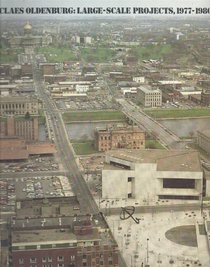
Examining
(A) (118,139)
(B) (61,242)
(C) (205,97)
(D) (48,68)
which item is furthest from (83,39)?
(B) (61,242)

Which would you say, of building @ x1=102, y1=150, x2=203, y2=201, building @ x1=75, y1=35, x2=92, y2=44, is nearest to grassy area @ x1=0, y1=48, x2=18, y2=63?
building @ x1=75, y1=35, x2=92, y2=44

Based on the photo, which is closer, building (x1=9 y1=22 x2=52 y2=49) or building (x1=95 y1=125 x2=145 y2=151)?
building (x1=9 y1=22 x2=52 y2=49)

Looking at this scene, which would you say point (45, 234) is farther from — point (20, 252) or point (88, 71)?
point (88, 71)

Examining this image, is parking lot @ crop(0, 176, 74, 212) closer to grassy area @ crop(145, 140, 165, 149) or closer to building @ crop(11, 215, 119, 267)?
building @ crop(11, 215, 119, 267)

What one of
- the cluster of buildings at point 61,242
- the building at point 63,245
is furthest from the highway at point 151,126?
the building at point 63,245

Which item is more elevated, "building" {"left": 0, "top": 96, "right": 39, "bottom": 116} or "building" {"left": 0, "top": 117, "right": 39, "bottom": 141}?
"building" {"left": 0, "top": 96, "right": 39, "bottom": 116}

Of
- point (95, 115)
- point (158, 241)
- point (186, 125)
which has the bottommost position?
point (158, 241)

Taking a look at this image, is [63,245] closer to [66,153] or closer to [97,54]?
[66,153]

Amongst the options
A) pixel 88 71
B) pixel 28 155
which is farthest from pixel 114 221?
pixel 88 71
